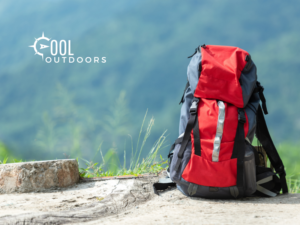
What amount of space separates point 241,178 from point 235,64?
0.77 meters

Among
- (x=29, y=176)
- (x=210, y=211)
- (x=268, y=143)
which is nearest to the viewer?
(x=210, y=211)

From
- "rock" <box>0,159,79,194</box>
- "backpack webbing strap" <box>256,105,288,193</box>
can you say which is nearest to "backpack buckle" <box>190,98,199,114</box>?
"backpack webbing strap" <box>256,105,288,193</box>

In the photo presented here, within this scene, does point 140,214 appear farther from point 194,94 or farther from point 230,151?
point 194,94

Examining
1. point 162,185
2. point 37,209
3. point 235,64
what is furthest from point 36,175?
point 235,64

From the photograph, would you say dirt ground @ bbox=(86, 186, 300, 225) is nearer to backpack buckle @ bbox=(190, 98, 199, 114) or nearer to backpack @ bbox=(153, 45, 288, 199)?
backpack @ bbox=(153, 45, 288, 199)

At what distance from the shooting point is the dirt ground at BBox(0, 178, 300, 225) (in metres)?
1.52

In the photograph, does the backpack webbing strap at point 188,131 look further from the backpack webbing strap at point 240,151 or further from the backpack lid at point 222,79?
the backpack webbing strap at point 240,151

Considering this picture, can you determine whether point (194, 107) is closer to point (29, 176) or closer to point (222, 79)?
point (222, 79)

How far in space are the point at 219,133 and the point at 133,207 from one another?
745 millimetres

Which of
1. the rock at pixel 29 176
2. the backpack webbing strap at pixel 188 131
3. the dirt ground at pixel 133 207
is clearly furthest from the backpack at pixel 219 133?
the rock at pixel 29 176

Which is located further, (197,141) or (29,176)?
(29,176)

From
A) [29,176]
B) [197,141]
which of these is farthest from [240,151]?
[29,176]

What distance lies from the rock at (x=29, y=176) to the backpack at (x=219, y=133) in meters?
1.07

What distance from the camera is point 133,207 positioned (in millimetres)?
1863
